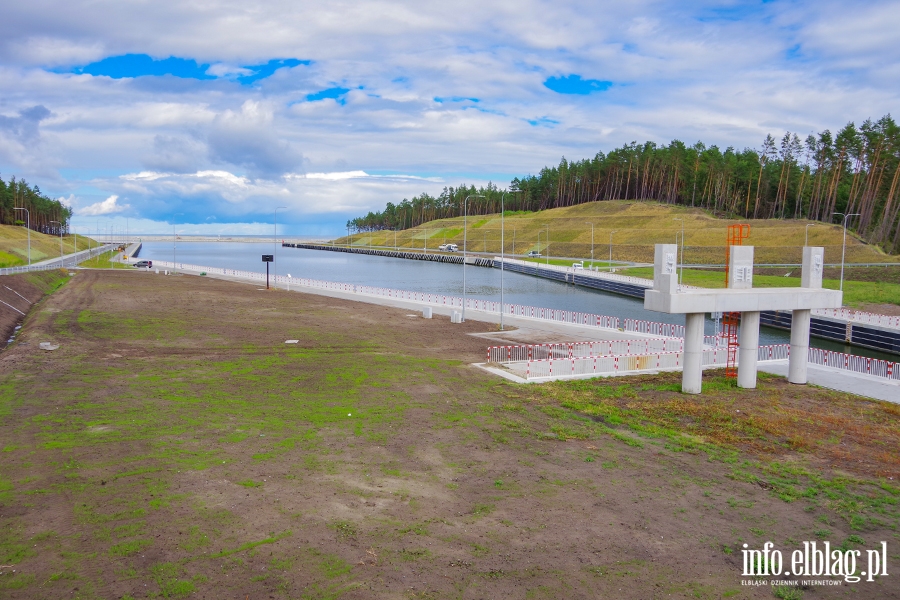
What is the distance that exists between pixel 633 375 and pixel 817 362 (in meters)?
11.2

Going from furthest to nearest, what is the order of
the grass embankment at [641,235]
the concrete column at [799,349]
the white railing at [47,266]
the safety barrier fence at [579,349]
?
the grass embankment at [641,235] < the white railing at [47,266] < the safety barrier fence at [579,349] < the concrete column at [799,349]

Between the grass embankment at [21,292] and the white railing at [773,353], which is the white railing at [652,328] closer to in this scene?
the white railing at [773,353]

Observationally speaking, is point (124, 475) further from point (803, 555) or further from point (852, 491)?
point (852, 491)

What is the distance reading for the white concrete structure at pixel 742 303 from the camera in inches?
969


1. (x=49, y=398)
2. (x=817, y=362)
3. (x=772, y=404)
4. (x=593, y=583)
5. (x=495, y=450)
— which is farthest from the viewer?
(x=817, y=362)

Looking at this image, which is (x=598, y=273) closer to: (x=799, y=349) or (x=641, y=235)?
(x=641, y=235)

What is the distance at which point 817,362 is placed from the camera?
105 ft

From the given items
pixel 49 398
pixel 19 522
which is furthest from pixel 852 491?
pixel 49 398

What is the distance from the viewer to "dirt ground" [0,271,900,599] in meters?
10.7

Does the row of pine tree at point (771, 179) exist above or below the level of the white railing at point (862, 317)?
above

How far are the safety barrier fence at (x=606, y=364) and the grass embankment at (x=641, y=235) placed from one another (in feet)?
245

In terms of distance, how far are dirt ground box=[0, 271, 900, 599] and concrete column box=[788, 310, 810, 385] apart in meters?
2.15

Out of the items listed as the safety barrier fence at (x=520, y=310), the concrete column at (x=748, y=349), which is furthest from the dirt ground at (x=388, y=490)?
the safety barrier fence at (x=520, y=310)

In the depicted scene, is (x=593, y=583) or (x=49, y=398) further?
(x=49, y=398)
